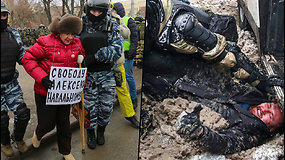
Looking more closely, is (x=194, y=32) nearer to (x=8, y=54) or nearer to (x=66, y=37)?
(x=66, y=37)

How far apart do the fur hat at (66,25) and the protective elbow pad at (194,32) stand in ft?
2.97

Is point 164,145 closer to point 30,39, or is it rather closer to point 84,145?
point 84,145

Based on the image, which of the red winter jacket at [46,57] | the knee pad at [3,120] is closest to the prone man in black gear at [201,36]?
the red winter jacket at [46,57]

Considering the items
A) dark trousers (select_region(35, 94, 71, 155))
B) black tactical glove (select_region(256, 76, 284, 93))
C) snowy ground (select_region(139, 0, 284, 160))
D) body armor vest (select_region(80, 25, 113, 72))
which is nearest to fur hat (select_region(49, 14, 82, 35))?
body armor vest (select_region(80, 25, 113, 72))

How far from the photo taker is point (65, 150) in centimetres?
260

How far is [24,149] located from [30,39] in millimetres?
11965

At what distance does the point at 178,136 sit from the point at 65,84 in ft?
3.41

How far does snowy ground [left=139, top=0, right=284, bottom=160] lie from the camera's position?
1853mm

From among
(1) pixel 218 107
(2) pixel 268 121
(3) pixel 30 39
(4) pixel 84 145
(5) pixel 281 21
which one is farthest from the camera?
(3) pixel 30 39

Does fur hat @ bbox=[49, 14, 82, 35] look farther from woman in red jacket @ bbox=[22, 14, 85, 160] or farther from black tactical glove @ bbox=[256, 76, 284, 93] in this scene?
black tactical glove @ bbox=[256, 76, 284, 93]

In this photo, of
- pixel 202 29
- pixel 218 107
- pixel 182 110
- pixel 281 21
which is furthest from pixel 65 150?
pixel 281 21

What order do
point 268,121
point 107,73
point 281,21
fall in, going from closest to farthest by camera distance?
point 281,21 < point 268,121 < point 107,73

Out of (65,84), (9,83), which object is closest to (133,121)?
(65,84)

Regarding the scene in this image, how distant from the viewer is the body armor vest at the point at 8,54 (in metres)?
2.01
